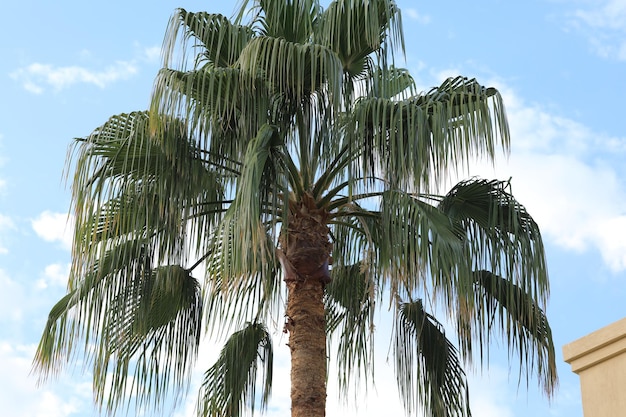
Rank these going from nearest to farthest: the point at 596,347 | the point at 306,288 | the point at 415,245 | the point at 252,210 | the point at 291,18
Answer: the point at 596,347, the point at 252,210, the point at 415,245, the point at 306,288, the point at 291,18

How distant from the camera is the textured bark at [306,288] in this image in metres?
8.74

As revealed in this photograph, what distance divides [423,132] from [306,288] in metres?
1.59

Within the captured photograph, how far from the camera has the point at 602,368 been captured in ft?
21.8

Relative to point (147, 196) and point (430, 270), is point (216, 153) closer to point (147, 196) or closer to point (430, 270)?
point (147, 196)

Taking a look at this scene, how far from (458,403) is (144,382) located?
270 cm

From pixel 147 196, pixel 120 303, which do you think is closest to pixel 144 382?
pixel 120 303

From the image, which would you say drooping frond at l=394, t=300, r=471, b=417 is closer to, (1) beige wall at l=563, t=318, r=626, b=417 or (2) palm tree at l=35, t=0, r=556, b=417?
(2) palm tree at l=35, t=0, r=556, b=417

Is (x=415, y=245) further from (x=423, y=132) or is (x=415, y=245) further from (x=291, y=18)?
(x=291, y=18)

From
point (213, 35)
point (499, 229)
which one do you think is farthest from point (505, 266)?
point (213, 35)

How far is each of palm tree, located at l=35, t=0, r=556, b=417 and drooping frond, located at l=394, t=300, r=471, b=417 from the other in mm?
17

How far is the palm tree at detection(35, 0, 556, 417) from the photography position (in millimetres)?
8516

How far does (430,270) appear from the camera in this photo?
27.2 ft

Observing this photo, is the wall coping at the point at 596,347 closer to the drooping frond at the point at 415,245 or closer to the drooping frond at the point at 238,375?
the drooping frond at the point at 415,245

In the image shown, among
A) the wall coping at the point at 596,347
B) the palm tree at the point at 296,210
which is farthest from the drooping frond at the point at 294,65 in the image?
the wall coping at the point at 596,347
